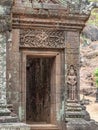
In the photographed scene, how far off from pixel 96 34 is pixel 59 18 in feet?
165

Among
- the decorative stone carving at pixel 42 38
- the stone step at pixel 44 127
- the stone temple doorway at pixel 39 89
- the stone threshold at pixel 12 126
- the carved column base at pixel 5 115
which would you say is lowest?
the stone step at pixel 44 127

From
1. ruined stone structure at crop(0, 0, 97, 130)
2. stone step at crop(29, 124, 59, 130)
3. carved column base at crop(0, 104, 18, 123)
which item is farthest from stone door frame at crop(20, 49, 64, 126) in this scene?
carved column base at crop(0, 104, 18, 123)

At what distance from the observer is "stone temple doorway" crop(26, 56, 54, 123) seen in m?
14.0

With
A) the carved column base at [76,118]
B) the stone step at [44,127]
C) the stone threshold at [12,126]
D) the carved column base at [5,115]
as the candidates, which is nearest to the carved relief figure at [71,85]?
the carved column base at [76,118]

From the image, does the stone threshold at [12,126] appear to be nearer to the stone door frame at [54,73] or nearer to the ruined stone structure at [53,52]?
the ruined stone structure at [53,52]

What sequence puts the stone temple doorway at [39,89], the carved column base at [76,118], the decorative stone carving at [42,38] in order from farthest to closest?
the stone temple doorway at [39,89]
the decorative stone carving at [42,38]
the carved column base at [76,118]

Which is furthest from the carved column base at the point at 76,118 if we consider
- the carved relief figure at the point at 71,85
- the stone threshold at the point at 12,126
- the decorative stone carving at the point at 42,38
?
the stone threshold at the point at 12,126

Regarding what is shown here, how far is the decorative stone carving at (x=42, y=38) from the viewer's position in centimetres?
1234

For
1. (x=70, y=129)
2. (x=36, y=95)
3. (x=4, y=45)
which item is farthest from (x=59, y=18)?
(x=36, y=95)

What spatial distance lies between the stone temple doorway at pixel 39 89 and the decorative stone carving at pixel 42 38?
0.59 m

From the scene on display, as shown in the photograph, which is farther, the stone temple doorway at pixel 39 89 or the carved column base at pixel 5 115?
the stone temple doorway at pixel 39 89

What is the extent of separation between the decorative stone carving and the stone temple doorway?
0.59 meters

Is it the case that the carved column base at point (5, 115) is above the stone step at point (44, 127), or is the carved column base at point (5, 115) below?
above

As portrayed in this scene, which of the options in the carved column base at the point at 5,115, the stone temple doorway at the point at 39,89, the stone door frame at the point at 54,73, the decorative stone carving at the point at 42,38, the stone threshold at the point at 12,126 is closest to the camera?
the stone threshold at the point at 12,126
